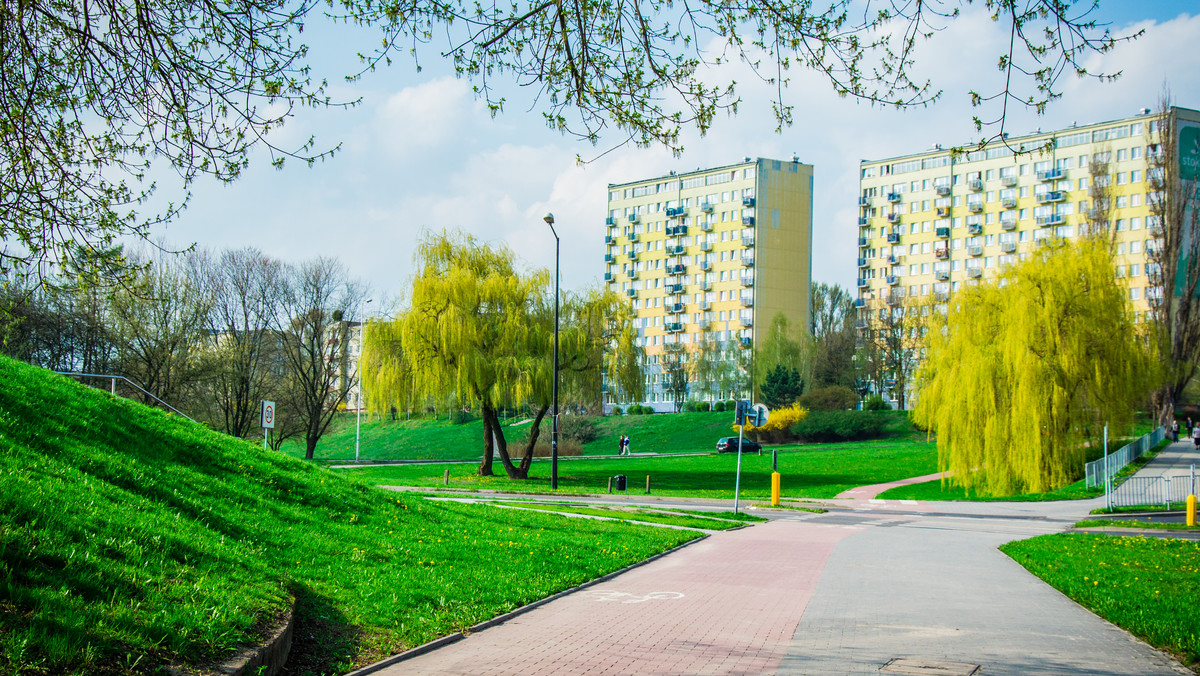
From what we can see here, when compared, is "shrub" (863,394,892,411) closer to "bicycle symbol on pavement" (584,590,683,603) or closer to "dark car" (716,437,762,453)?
"dark car" (716,437,762,453)

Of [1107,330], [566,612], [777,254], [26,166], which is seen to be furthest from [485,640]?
[777,254]

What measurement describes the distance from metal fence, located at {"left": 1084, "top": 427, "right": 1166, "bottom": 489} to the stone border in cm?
2629

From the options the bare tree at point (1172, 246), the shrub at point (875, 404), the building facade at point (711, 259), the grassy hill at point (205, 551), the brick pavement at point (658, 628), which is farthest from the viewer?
the building facade at point (711, 259)

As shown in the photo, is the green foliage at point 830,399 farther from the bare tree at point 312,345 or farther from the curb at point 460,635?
the curb at point 460,635

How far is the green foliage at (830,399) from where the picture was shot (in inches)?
3135

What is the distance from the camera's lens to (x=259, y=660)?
568 centimetres

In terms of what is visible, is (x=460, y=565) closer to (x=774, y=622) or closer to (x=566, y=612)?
(x=566, y=612)

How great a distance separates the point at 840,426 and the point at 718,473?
3052 cm

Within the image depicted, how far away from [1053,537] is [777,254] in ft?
306

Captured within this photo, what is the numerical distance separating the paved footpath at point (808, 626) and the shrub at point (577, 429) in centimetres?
5236

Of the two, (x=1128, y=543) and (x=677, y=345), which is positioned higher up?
(x=677, y=345)

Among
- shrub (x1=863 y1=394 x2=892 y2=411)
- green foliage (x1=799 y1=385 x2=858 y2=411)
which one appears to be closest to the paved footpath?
green foliage (x1=799 y1=385 x2=858 y2=411)

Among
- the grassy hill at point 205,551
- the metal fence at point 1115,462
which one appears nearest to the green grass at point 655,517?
the grassy hill at point 205,551

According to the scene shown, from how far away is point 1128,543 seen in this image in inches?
663
